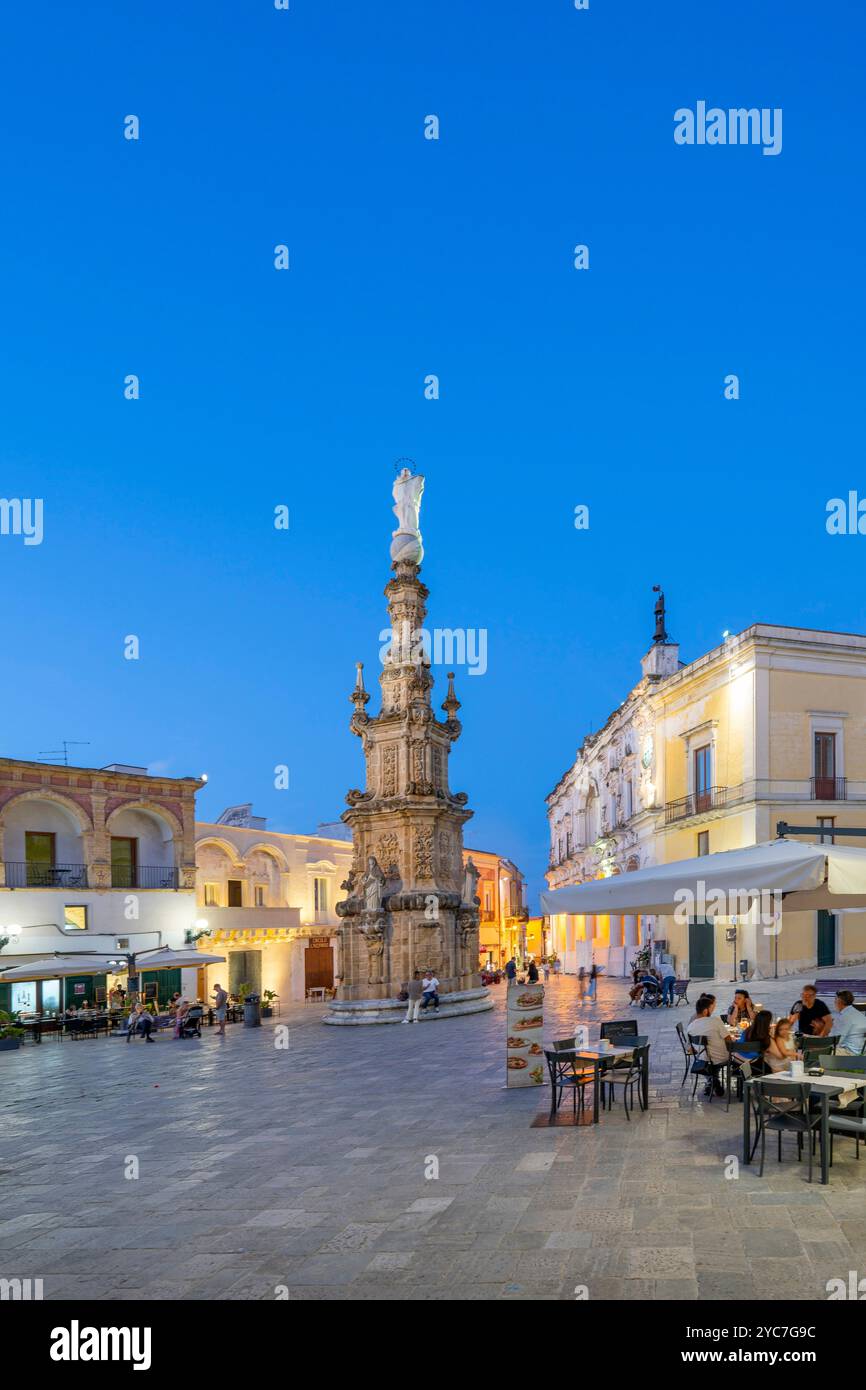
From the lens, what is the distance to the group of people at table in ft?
32.0

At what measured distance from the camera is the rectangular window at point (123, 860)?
33.4 metres

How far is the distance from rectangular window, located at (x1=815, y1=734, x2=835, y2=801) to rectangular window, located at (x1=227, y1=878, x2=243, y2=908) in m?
21.7

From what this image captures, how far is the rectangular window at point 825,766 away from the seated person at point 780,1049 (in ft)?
71.1

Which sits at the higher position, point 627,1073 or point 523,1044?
point 627,1073

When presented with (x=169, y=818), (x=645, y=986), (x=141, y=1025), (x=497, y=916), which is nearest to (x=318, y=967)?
(x=169, y=818)

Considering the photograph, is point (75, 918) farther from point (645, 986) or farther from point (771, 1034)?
point (771, 1034)

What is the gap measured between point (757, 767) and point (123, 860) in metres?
21.6

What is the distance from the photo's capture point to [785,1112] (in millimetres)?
8102

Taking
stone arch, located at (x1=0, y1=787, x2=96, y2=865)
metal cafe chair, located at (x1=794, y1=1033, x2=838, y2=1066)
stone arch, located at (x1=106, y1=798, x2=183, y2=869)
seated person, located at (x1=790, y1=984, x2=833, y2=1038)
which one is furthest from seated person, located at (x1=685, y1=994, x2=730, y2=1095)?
stone arch, located at (x1=106, y1=798, x2=183, y2=869)

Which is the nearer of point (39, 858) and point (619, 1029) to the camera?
point (619, 1029)

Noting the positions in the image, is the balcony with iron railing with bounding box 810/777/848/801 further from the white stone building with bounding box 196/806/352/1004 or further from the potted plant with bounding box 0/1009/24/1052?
the potted plant with bounding box 0/1009/24/1052

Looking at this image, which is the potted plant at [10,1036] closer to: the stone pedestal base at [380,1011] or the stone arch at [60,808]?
the stone pedestal base at [380,1011]

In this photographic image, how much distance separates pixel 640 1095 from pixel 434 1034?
10382 mm

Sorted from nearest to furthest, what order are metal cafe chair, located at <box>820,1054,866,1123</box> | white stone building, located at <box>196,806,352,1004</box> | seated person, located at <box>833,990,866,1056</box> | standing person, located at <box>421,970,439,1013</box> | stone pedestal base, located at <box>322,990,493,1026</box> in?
metal cafe chair, located at <box>820,1054,866,1123</box>
seated person, located at <box>833,990,866,1056</box>
stone pedestal base, located at <box>322,990,493,1026</box>
standing person, located at <box>421,970,439,1013</box>
white stone building, located at <box>196,806,352,1004</box>
